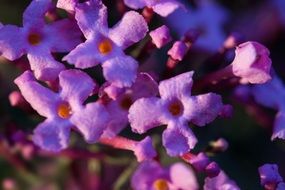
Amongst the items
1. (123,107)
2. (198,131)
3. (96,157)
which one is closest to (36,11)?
(123,107)

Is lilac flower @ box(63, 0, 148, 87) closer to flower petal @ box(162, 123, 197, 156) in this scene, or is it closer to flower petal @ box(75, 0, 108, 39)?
flower petal @ box(75, 0, 108, 39)

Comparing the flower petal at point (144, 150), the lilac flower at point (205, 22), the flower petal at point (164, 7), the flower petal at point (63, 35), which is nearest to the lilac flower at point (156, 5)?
the flower petal at point (164, 7)

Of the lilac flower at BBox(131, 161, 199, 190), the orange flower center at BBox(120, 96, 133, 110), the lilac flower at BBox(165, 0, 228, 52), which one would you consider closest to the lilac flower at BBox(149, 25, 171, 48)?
the orange flower center at BBox(120, 96, 133, 110)

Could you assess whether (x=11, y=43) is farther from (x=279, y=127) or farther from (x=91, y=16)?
(x=279, y=127)

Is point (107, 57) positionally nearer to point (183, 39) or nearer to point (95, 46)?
point (95, 46)

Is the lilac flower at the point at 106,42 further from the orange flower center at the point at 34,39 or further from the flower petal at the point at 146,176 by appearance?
the flower petal at the point at 146,176
